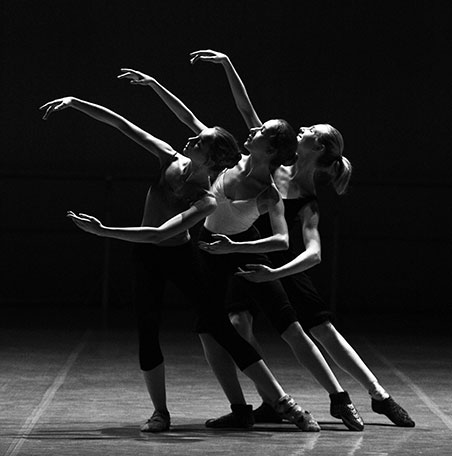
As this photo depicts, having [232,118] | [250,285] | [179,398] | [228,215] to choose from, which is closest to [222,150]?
[228,215]

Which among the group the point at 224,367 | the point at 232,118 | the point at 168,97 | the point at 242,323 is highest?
the point at 168,97

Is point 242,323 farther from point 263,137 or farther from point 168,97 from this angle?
point 168,97

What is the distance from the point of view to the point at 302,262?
4617 mm

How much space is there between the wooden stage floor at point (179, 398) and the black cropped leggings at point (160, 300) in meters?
0.32

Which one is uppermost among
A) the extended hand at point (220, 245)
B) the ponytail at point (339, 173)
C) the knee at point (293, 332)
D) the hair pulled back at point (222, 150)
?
the hair pulled back at point (222, 150)

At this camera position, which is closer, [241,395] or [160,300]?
[160,300]

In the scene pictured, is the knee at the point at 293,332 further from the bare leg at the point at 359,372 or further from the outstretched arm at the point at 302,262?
the outstretched arm at the point at 302,262

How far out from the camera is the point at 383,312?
33.6 feet

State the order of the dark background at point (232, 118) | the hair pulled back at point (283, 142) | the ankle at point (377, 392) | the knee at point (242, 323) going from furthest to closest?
1. the dark background at point (232, 118)
2. the knee at point (242, 323)
3. the ankle at point (377, 392)
4. the hair pulled back at point (283, 142)

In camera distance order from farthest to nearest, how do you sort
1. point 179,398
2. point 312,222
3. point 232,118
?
1. point 232,118
2. point 179,398
3. point 312,222

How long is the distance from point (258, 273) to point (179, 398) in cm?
133

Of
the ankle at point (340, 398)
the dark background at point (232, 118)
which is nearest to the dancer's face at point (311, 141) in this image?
the ankle at point (340, 398)

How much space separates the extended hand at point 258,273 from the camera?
4.46m

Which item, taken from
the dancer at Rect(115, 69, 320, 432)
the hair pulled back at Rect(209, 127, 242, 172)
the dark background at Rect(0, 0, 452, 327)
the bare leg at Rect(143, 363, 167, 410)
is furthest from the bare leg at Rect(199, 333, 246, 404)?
the dark background at Rect(0, 0, 452, 327)
